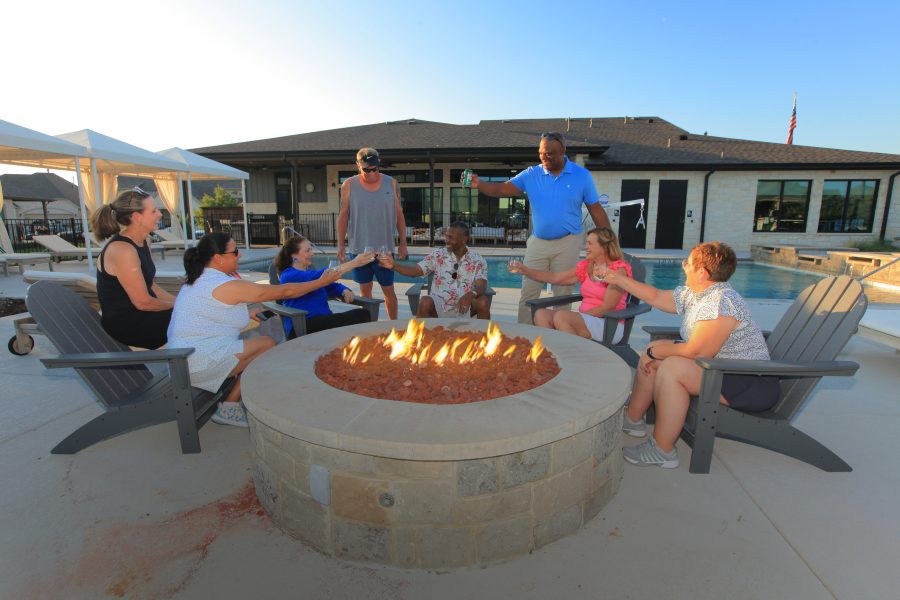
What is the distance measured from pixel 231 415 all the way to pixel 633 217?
56.3 feet

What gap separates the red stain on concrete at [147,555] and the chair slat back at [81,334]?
89cm

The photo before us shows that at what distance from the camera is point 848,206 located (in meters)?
17.4

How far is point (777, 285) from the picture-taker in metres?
11.2

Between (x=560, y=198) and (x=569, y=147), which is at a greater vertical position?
(x=569, y=147)

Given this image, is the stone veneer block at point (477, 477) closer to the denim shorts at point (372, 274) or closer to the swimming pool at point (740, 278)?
the denim shorts at point (372, 274)

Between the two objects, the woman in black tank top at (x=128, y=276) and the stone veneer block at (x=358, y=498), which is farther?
the woman in black tank top at (x=128, y=276)

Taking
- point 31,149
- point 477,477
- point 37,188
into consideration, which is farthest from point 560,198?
point 37,188

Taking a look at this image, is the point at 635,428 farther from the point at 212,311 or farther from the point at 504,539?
the point at 212,311

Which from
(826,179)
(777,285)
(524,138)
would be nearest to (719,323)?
(777,285)

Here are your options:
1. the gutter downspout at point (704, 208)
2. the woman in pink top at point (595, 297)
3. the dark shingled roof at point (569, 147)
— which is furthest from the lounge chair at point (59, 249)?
the gutter downspout at point (704, 208)

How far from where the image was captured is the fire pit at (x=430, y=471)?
1698 millimetres

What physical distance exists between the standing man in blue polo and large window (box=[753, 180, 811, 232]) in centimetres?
1657

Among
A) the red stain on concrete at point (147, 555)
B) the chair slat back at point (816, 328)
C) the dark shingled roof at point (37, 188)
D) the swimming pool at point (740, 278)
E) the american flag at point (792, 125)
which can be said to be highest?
the american flag at point (792, 125)

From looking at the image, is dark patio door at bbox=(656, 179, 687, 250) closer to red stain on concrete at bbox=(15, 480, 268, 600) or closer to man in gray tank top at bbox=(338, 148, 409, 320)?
man in gray tank top at bbox=(338, 148, 409, 320)
